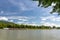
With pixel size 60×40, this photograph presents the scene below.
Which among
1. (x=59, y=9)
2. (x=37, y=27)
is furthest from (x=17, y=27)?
(x=59, y=9)

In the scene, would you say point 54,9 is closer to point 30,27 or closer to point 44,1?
point 44,1

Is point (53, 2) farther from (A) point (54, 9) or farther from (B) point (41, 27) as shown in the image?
(B) point (41, 27)

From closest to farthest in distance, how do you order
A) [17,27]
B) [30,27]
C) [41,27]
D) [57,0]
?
[57,0] < [17,27] < [30,27] < [41,27]

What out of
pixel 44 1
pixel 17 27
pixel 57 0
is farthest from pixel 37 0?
pixel 17 27

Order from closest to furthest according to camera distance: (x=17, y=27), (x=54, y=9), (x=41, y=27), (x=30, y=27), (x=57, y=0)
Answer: (x=57, y=0)
(x=54, y=9)
(x=17, y=27)
(x=30, y=27)
(x=41, y=27)

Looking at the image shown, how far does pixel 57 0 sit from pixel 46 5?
0.89 ft

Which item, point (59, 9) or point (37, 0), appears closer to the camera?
point (37, 0)

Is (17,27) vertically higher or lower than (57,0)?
lower

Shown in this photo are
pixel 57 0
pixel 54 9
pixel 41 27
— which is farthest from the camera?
pixel 41 27

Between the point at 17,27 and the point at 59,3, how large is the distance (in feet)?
401

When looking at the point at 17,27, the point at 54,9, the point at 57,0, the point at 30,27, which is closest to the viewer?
the point at 57,0

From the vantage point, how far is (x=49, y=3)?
12.6 feet

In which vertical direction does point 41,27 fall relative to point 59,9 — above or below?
below

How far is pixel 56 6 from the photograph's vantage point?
12.9ft
